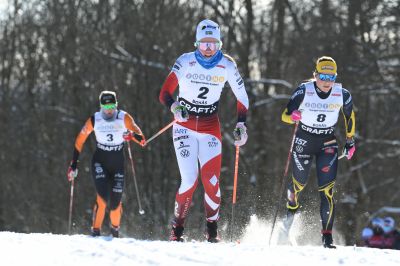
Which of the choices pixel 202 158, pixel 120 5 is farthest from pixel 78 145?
pixel 120 5

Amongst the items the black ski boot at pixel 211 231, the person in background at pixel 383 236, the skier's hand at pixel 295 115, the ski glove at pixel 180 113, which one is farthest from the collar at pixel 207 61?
the person in background at pixel 383 236

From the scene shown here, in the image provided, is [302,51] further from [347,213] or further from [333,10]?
[347,213]

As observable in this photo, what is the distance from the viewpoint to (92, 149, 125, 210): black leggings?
9.70 meters

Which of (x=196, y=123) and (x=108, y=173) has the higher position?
(x=196, y=123)

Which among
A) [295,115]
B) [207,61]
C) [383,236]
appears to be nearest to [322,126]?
[295,115]

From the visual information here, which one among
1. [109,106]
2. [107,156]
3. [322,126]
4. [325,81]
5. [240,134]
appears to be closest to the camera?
[240,134]

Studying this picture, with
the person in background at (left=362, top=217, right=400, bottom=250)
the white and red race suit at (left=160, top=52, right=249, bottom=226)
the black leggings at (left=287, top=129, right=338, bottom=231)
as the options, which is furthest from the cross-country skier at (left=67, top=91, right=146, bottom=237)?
the person in background at (left=362, top=217, right=400, bottom=250)

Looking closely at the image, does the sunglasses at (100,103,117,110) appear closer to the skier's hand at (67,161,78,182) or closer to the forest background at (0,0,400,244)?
Answer: the skier's hand at (67,161,78,182)

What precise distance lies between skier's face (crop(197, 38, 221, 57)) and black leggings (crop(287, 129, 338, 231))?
1.58 meters

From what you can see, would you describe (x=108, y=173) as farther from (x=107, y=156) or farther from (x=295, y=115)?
(x=295, y=115)

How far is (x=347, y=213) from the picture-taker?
2502 centimetres

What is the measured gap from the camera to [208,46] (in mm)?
8109

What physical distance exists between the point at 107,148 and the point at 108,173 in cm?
34

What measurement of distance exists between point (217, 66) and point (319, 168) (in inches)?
68.9
